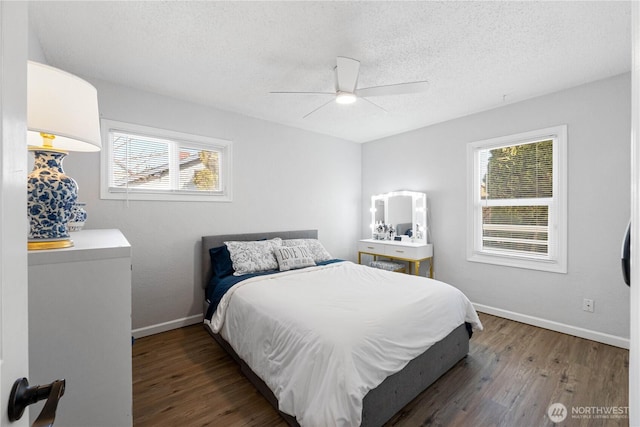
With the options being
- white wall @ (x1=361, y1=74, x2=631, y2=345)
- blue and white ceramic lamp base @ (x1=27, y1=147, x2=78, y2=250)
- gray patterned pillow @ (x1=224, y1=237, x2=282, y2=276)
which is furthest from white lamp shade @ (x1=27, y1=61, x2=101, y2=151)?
white wall @ (x1=361, y1=74, x2=631, y2=345)

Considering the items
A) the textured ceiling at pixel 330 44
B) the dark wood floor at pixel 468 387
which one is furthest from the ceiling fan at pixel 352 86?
the dark wood floor at pixel 468 387

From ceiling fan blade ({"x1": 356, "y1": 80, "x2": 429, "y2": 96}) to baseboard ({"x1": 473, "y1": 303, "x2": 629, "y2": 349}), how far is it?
2736 millimetres

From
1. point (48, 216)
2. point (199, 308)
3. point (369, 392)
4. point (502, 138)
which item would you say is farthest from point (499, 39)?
point (199, 308)

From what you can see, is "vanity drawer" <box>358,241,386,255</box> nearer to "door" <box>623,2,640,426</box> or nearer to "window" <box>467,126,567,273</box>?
"window" <box>467,126,567,273</box>

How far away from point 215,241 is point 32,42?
2120 mm

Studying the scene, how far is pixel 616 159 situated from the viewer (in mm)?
2559

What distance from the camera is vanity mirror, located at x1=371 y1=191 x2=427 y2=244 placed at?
13.1ft

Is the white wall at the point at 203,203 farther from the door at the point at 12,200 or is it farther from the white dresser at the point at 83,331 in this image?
the door at the point at 12,200

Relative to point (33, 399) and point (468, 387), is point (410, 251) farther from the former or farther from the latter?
point (33, 399)

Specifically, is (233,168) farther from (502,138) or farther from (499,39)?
(502,138)

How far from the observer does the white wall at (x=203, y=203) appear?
273 centimetres

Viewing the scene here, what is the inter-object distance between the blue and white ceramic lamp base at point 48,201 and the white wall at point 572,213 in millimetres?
3835

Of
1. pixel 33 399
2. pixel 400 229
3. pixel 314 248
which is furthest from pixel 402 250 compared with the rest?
pixel 33 399

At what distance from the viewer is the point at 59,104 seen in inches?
39.6
